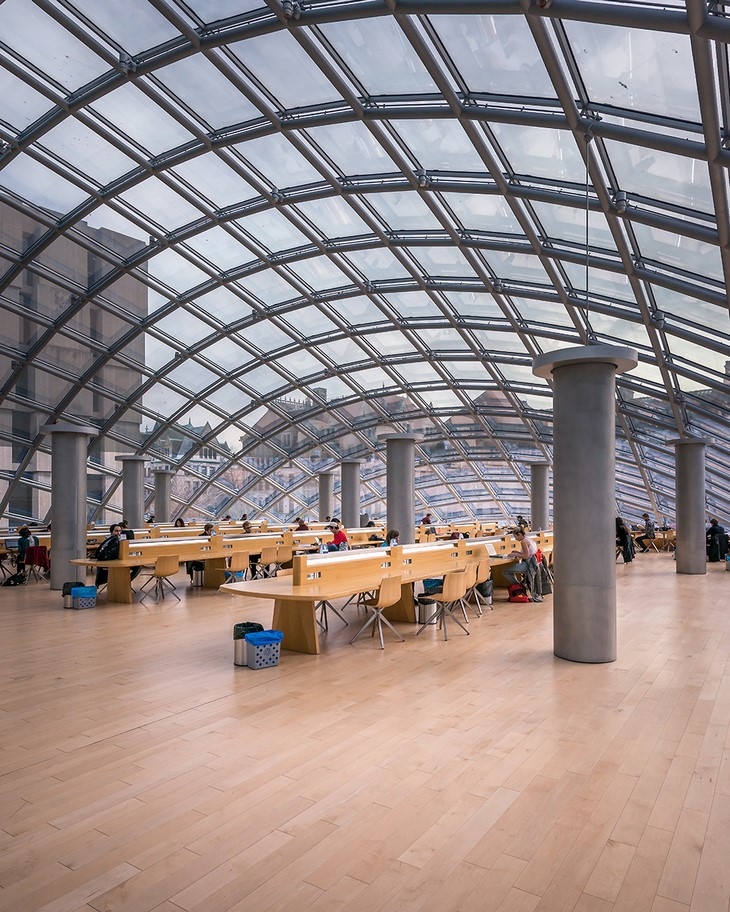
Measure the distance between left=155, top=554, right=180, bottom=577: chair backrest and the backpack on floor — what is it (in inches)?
297

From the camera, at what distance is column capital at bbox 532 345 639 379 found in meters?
9.03

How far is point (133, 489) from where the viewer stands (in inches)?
1137

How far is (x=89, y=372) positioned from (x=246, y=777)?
23789 millimetres

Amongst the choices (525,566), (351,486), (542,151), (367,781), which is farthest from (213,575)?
(351,486)

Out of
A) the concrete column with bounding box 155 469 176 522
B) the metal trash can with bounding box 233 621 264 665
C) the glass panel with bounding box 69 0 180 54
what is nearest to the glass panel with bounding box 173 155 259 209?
the glass panel with bounding box 69 0 180 54

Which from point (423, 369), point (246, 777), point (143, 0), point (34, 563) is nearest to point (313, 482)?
point (423, 369)

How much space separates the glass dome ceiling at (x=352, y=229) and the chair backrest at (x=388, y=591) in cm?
681

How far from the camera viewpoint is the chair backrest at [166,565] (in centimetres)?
1467

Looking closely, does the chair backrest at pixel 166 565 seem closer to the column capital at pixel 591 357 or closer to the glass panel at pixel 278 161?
the column capital at pixel 591 357

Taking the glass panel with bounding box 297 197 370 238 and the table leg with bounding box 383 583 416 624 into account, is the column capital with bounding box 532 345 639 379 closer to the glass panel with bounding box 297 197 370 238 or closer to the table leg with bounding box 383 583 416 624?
the table leg with bounding box 383 583 416 624

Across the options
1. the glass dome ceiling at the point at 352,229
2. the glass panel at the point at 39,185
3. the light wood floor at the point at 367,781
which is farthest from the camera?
the glass panel at the point at 39,185

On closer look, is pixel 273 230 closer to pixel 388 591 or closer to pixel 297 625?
pixel 388 591

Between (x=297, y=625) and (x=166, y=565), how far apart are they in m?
5.99

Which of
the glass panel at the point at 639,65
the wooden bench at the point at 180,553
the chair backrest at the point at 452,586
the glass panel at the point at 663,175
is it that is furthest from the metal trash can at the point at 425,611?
the glass panel at the point at 639,65
